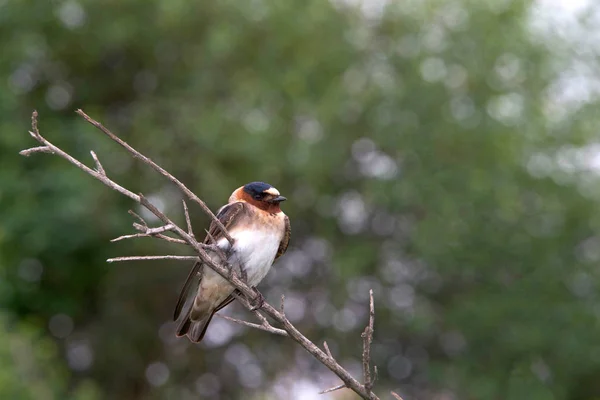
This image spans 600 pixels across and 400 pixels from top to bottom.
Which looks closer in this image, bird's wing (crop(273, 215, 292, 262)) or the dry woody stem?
the dry woody stem

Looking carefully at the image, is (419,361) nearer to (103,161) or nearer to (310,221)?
(310,221)

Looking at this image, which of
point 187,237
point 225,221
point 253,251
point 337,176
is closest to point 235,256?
point 253,251

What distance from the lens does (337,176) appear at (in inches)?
548

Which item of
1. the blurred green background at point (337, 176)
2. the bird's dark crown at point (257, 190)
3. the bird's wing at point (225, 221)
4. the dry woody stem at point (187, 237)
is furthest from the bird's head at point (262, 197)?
the blurred green background at point (337, 176)

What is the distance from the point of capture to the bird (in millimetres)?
4758

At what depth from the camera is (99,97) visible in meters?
14.4

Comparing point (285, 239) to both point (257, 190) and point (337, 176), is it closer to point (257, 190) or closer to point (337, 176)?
point (257, 190)

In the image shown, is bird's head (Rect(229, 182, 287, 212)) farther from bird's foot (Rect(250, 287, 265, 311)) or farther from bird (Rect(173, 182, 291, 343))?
bird's foot (Rect(250, 287, 265, 311))

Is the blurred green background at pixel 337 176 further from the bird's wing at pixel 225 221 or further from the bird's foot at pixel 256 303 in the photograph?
the bird's foot at pixel 256 303

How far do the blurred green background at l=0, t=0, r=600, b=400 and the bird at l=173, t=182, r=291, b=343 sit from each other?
794 cm

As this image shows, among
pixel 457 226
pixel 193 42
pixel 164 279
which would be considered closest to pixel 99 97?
pixel 193 42

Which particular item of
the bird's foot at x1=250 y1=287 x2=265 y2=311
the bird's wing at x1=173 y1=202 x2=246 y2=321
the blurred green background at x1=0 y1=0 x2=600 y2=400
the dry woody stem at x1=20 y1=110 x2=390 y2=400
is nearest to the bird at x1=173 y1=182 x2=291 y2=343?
the bird's wing at x1=173 y1=202 x2=246 y2=321

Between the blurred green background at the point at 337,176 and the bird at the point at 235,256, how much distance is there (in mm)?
7940

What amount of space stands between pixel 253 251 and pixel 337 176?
911 centimetres
